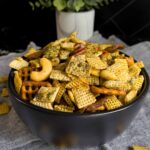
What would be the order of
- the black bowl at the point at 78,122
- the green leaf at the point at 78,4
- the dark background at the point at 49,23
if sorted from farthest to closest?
the dark background at the point at 49,23 < the green leaf at the point at 78,4 < the black bowl at the point at 78,122

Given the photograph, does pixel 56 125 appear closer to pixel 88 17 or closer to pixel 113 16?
pixel 88 17

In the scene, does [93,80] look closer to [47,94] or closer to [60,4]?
[47,94]

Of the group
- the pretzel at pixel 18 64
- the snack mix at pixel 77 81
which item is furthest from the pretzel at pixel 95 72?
the pretzel at pixel 18 64

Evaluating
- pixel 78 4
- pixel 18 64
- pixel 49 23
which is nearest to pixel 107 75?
pixel 18 64

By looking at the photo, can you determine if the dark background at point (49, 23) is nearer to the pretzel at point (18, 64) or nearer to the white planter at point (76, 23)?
the white planter at point (76, 23)

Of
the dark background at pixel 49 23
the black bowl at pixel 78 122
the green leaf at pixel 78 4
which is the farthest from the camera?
the dark background at pixel 49 23

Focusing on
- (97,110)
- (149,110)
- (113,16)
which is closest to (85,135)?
(97,110)
